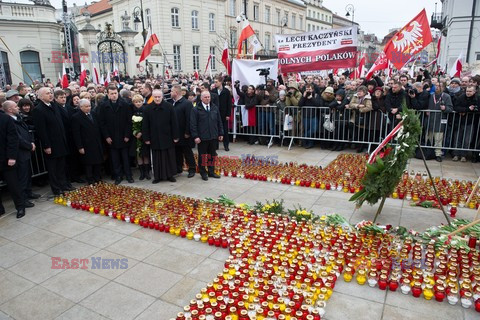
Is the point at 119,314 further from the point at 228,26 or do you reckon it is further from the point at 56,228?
the point at 228,26

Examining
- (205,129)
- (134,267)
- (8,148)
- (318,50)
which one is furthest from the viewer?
(318,50)

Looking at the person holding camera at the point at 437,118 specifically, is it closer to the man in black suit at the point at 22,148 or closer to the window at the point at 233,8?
the man in black suit at the point at 22,148

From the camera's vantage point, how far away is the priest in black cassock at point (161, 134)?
7.66 m

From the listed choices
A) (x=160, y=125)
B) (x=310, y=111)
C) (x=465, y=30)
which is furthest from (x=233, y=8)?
(x=160, y=125)

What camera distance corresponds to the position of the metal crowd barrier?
8781 mm

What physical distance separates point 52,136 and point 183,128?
270 cm

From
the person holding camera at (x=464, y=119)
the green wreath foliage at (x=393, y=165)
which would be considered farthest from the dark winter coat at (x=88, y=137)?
the person holding camera at (x=464, y=119)

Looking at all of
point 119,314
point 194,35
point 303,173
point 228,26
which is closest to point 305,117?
point 303,173

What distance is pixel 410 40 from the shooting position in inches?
369

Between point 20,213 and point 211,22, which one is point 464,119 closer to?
point 20,213

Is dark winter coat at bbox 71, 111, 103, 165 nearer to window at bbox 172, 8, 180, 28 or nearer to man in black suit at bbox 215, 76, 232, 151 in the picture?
man in black suit at bbox 215, 76, 232, 151

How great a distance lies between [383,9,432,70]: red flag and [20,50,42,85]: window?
3021cm

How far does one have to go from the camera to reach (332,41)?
10039mm

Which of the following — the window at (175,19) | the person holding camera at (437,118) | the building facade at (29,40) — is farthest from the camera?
the window at (175,19)
